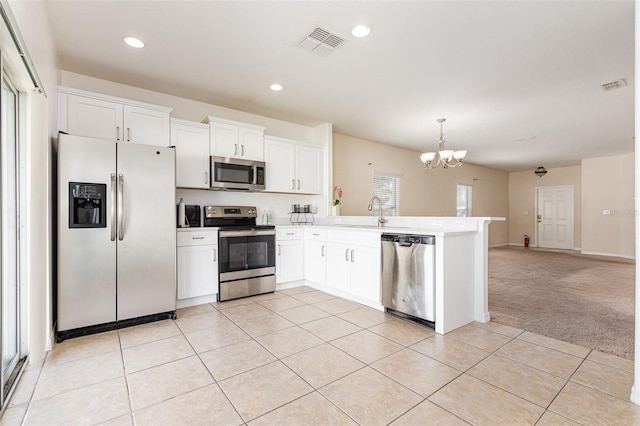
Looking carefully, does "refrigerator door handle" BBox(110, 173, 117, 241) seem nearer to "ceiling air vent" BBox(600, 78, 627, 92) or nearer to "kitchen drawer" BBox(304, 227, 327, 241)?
"kitchen drawer" BBox(304, 227, 327, 241)

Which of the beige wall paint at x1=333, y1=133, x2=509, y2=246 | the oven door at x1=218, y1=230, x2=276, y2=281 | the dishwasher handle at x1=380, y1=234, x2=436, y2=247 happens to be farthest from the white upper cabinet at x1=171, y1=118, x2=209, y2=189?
the beige wall paint at x1=333, y1=133, x2=509, y2=246

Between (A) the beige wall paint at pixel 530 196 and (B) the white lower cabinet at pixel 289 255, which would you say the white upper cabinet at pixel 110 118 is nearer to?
(B) the white lower cabinet at pixel 289 255

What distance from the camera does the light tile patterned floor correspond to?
166cm

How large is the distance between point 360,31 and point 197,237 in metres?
2.74

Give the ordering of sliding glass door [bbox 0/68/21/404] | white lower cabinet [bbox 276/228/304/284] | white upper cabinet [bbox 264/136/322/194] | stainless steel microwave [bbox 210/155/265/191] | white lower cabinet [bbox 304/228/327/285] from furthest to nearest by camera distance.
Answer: white upper cabinet [bbox 264/136/322/194], white lower cabinet [bbox 276/228/304/284], white lower cabinet [bbox 304/228/327/285], stainless steel microwave [bbox 210/155/265/191], sliding glass door [bbox 0/68/21/404]

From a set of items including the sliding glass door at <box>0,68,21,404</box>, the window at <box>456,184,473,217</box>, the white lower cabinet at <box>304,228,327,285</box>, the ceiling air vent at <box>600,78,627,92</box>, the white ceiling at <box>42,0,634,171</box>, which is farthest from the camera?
the window at <box>456,184,473,217</box>

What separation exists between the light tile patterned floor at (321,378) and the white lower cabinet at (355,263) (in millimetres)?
580

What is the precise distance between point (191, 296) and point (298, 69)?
283 cm

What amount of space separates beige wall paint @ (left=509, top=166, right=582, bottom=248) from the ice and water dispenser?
11654 mm

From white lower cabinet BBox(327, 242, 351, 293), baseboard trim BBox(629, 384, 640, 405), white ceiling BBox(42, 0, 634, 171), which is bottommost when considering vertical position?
baseboard trim BBox(629, 384, 640, 405)

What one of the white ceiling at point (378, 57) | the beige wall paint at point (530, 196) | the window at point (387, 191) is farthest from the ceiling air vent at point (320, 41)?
the beige wall paint at point (530, 196)

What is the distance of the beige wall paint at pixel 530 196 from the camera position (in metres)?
9.20

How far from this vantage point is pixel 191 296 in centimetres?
355

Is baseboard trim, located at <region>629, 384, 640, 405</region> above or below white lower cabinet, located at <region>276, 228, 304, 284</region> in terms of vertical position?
below
